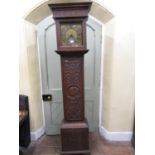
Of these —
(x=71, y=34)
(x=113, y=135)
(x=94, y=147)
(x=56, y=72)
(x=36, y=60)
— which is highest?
(x=71, y=34)

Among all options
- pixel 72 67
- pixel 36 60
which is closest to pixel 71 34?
pixel 72 67

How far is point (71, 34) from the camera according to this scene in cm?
181

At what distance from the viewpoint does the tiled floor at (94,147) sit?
86.1 inches

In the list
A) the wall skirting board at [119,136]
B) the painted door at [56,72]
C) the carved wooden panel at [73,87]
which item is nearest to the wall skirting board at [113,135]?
the wall skirting board at [119,136]

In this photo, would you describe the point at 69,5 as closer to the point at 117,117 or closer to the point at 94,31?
the point at 94,31

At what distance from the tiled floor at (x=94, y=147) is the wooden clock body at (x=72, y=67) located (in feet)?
0.78

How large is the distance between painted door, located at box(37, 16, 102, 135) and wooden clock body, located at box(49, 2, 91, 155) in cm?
54

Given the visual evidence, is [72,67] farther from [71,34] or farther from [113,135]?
[113,135]

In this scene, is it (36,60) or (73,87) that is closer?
(73,87)

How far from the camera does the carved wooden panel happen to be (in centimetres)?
189

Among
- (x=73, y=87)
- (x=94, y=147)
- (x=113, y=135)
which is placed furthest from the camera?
(x=113, y=135)

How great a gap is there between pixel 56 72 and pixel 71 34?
789 mm

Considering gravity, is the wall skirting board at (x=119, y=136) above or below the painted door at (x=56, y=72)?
below

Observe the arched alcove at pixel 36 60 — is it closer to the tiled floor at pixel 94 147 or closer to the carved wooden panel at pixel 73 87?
the tiled floor at pixel 94 147
